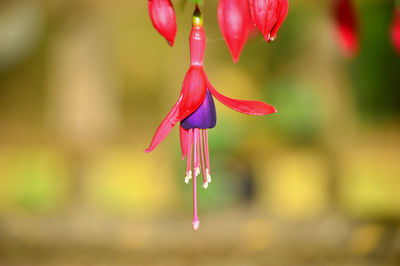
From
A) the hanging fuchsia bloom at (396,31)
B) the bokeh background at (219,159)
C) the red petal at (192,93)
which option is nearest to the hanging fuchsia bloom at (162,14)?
the red petal at (192,93)

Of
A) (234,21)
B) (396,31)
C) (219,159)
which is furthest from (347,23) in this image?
Answer: (219,159)

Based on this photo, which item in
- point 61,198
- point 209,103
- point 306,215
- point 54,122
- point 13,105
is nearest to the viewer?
point 209,103

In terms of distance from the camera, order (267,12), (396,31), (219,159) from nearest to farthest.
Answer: (267,12) < (396,31) < (219,159)

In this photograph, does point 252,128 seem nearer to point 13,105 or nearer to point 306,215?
point 306,215

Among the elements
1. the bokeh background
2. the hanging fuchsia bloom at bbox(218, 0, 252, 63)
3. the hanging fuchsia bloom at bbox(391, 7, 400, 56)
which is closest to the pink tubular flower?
the hanging fuchsia bloom at bbox(391, 7, 400, 56)

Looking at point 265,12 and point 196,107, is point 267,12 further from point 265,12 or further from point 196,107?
point 196,107

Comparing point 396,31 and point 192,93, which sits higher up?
point 396,31

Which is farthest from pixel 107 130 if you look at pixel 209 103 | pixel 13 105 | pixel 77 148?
pixel 209 103
